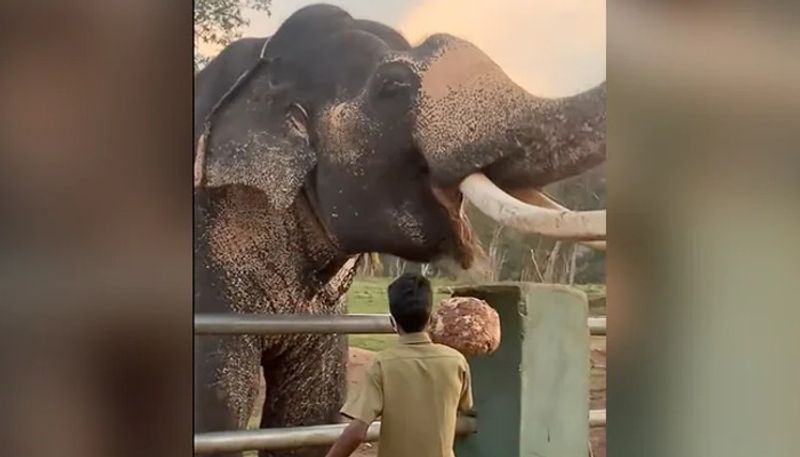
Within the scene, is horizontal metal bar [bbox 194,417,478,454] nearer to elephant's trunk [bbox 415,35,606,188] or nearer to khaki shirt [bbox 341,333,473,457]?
khaki shirt [bbox 341,333,473,457]

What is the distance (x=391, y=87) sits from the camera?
2.04m

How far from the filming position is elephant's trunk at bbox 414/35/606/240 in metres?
2.06

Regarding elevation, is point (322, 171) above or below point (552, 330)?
above

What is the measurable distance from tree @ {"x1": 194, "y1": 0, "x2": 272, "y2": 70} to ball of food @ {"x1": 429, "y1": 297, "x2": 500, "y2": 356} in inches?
Answer: 23.8

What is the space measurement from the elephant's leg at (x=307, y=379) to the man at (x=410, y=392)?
0.74m
